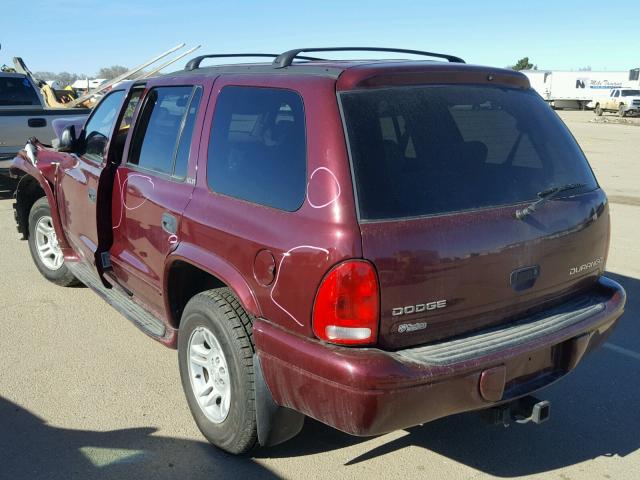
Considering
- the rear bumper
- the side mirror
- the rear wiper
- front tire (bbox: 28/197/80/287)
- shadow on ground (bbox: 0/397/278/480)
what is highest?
the side mirror

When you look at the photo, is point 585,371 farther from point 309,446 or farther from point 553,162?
point 309,446

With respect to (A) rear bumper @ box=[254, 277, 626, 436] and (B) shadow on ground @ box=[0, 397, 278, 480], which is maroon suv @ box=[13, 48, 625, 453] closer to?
(A) rear bumper @ box=[254, 277, 626, 436]

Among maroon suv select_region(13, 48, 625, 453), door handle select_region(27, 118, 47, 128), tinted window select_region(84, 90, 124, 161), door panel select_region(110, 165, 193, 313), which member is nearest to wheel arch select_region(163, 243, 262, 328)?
maroon suv select_region(13, 48, 625, 453)

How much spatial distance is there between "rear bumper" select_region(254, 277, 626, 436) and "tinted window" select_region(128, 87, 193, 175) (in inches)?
56.9

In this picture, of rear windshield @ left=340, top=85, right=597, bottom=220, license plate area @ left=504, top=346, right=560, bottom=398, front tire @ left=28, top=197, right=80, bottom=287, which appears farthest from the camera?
front tire @ left=28, top=197, right=80, bottom=287

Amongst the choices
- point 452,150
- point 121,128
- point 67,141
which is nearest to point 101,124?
point 67,141

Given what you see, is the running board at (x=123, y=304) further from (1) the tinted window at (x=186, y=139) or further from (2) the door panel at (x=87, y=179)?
(1) the tinted window at (x=186, y=139)

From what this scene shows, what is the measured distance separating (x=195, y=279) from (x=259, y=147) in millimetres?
916

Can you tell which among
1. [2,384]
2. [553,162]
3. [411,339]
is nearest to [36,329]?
[2,384]

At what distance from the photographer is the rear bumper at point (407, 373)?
2436 mm

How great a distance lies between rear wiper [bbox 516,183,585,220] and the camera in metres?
2.83

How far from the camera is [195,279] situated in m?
3.54

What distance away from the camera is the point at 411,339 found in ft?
8.48

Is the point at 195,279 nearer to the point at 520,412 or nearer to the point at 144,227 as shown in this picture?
the point at 144,227
